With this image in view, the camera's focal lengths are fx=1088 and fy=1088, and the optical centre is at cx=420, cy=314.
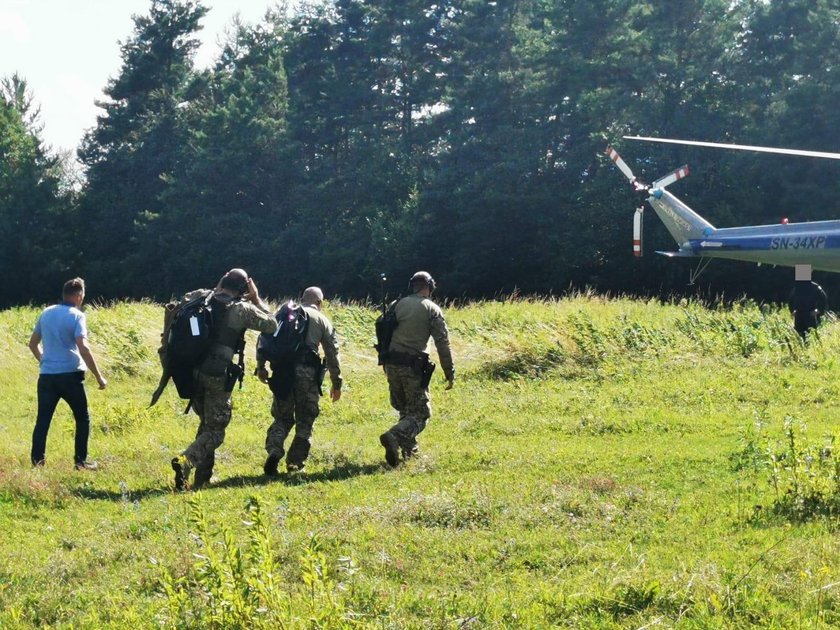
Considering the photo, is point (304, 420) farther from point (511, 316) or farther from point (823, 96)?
point (823, 96)

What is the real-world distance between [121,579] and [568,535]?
271 cm

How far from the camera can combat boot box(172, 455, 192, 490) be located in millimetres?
8914

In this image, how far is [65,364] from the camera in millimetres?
10188

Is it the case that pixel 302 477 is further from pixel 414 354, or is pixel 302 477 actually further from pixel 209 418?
pixel 414 354

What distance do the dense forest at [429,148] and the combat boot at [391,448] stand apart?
114 ft

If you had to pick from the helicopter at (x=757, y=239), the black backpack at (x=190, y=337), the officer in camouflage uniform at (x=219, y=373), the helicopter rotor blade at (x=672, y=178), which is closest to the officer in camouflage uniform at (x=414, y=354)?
the officer in camouflage uniform at (x=219, y=373)

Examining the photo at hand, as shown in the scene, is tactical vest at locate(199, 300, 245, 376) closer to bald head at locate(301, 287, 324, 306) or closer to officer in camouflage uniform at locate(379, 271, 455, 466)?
bald head at locate(301, 287, 324, 306)

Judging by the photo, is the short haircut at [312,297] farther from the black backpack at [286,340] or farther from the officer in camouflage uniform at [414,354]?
the officer in camouflage uniform at [414,354]

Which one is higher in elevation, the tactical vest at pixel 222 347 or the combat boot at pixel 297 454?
the tactical vest at pixel 222 347

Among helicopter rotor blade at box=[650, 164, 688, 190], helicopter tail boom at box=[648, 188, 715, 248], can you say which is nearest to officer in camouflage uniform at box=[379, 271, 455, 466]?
helicopter tail boom at box=[648, 188, 715, 248]

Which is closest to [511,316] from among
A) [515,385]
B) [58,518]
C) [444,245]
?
[515,385]

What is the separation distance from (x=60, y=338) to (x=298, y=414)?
2.39 meters

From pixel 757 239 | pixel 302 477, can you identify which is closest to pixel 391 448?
pixel 302 477

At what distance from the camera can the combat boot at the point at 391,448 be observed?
980 centimetres
